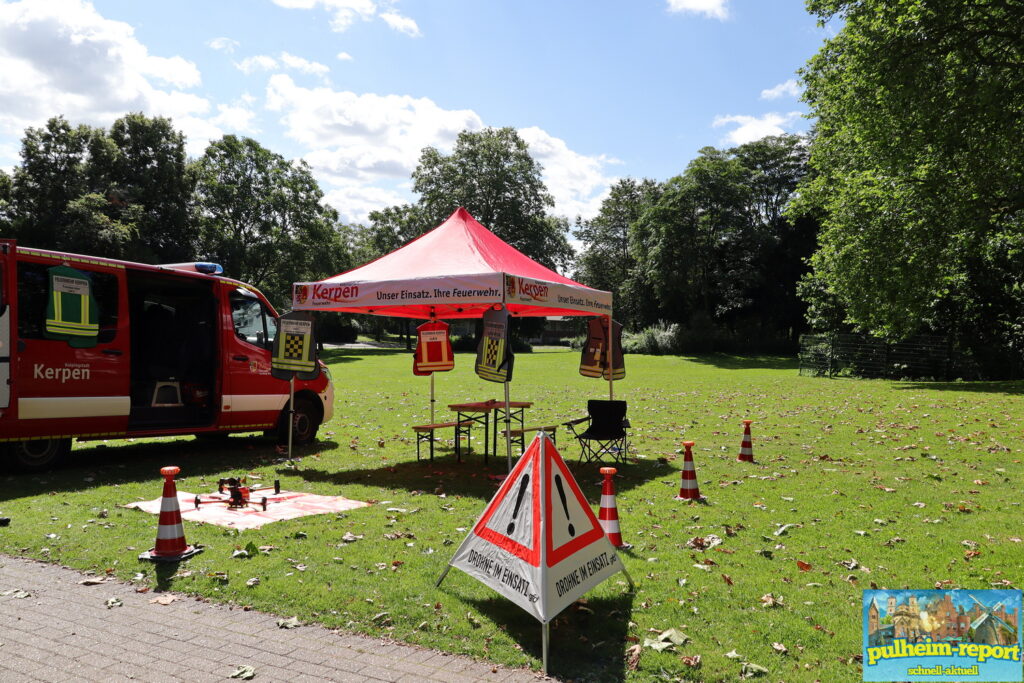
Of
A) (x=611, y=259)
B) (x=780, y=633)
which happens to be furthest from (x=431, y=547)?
(x=611, y=259)

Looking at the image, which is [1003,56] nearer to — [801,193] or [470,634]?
[801,193]

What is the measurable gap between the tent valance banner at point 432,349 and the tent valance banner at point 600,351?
2.80m

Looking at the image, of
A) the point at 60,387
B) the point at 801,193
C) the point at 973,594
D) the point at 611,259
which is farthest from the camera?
the point at 611,259

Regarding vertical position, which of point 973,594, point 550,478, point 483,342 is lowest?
point 973,594

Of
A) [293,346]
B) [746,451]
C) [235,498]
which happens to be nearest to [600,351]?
[746,451]

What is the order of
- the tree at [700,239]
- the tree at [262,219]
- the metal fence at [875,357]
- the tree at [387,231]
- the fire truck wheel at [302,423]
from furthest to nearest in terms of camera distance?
the tree at [387,231] < the tree at [700,239] < the tree at [262,219] < the metal fence at [875,357] < the fire truck wheel at [302,423]

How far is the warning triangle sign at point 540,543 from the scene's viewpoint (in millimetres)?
4469

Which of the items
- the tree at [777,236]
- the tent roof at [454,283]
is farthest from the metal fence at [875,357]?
the tent roof at [454,283]

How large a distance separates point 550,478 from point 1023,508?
19.9 feet

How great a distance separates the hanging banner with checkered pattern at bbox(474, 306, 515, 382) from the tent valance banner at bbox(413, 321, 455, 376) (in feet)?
12.7

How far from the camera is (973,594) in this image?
13.2 feet

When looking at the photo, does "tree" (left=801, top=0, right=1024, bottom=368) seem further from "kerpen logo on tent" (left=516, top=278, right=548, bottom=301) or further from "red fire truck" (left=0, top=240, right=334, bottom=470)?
"red fire truck" (left=0, top=240, right=334, bottom=470)

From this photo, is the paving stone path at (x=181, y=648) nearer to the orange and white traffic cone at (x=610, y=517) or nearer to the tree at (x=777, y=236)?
the orange and white traffic cone at (x=610, y=517)

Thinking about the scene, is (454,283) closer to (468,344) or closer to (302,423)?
(302,423)
